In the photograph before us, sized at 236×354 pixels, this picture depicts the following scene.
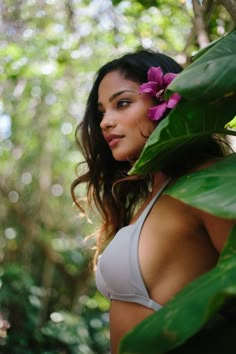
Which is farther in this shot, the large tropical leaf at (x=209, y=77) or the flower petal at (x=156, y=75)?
the flower petal at (x=156, y=75)

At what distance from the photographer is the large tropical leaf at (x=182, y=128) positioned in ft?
2.78

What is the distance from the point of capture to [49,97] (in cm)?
571

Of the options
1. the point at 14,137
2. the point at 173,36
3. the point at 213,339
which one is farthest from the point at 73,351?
the point at 213,339

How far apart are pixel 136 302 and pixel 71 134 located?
16.2ft

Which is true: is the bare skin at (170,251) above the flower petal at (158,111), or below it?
below

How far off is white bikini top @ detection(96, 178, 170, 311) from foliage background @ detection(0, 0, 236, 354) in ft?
6.25

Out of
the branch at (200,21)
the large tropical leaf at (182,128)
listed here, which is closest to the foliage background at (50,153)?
the branch at (200,21)

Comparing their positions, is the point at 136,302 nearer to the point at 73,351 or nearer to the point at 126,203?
the point at 126,203

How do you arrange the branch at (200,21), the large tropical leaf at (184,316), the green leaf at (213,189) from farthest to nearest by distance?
1. the branch at (200,21)
2. the green leaf at (213,189)
3. the large tropical leaf at (184,316)

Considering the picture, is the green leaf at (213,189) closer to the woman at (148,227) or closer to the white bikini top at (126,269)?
the woman at (148,227)

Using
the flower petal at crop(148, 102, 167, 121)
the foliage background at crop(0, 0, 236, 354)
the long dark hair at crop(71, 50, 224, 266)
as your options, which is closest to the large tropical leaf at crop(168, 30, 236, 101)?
the flower petal at crop(148, 102, 167, 121)

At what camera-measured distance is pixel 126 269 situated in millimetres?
1205

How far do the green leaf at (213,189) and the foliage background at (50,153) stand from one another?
225cm

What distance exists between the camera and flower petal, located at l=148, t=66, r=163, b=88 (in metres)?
1.25
